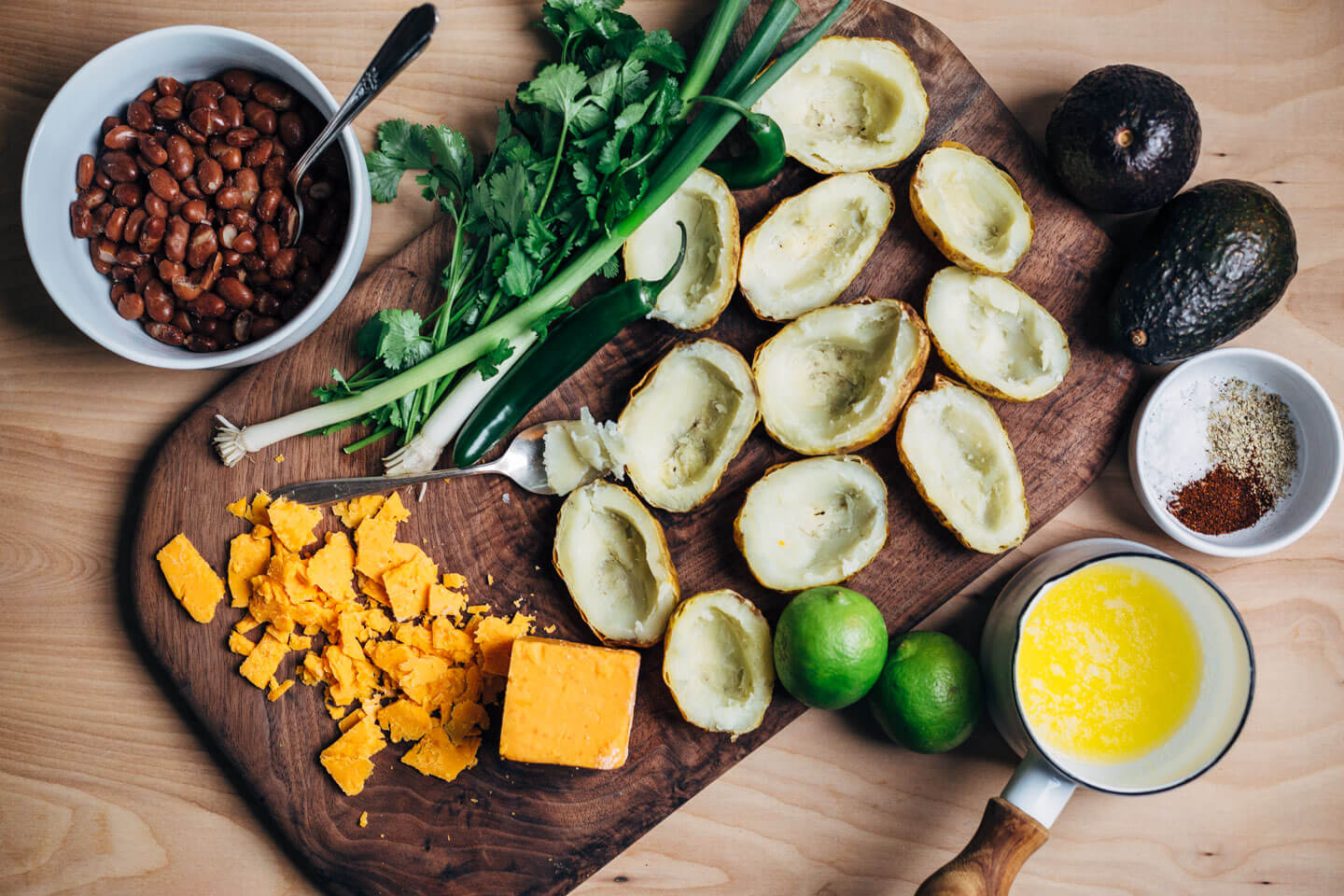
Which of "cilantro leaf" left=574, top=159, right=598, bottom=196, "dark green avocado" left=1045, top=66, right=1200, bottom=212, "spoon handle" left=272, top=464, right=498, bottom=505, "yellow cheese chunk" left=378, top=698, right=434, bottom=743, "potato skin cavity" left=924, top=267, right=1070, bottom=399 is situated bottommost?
"yellow cheese chunk" left=378, top=698, right=434, bottom=743

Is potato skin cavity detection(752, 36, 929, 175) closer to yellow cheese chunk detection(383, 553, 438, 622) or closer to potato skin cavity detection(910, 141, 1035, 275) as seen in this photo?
potato skin cavity detection(910, 141, 1035, 275)

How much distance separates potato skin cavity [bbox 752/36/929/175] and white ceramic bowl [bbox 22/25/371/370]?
1.02 metres

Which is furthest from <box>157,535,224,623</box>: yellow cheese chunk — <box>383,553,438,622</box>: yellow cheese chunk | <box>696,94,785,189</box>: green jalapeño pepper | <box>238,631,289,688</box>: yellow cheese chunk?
<box>696,94,785,189</box>: green jalapeño pepper

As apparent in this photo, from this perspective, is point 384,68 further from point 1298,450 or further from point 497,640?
point 1298,450

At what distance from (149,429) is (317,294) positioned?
27.7 inches

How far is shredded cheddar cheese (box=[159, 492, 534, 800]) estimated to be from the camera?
198 cm

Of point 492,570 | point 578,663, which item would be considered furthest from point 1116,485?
point 492,570

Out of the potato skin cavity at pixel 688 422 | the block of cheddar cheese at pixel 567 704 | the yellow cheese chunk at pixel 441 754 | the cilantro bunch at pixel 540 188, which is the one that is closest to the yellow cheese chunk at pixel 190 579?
the cilantro bunch at pixel 540 188

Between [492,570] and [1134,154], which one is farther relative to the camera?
[492,570]

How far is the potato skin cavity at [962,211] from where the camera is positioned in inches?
77.6

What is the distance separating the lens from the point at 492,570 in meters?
2.05

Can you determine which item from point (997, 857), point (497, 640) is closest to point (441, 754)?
point (497, 640)

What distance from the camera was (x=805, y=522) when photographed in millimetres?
2018

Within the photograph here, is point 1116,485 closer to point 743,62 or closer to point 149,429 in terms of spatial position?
point 743,62
